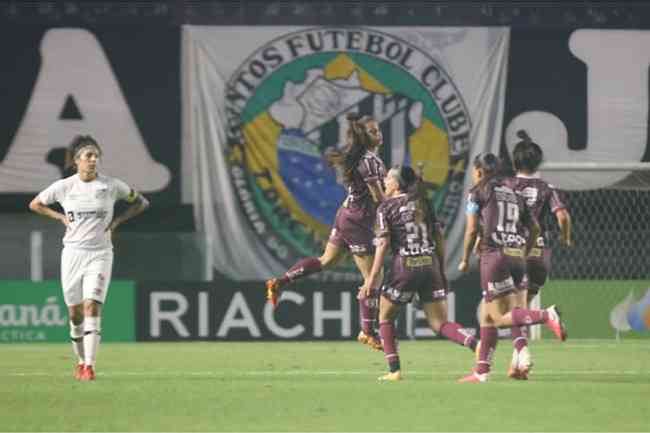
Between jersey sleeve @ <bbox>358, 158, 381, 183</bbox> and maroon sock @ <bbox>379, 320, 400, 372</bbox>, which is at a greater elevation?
jersey sleeve @ <bbox>358, 158, 381, 183</bbox>

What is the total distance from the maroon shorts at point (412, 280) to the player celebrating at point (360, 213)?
1630 mm

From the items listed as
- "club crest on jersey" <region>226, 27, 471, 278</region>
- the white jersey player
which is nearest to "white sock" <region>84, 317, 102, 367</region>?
the white jersey player

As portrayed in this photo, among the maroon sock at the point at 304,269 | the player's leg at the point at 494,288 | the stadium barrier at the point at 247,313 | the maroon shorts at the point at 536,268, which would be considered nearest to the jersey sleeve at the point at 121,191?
the maroon sock at the point at 304,269

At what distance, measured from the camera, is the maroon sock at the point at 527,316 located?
39.5 feet

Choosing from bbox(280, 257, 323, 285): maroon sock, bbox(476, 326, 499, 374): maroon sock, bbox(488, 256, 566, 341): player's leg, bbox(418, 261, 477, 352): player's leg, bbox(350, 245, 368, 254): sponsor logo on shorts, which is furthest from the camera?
bbox(280, 257, 323, 285): maroon sock

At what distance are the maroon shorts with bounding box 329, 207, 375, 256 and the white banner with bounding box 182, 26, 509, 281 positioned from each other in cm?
640

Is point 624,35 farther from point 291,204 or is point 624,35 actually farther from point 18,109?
point 18,109

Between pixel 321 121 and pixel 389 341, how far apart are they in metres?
9.01

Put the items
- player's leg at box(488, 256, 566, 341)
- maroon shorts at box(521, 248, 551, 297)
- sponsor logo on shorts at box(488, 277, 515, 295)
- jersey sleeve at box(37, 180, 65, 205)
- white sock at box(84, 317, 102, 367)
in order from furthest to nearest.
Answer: maroon shorts at box(521, 248, 551, 297) → jersey sleeve at box(37, 180, 65, 205) → white sock at box(84, 317, 102, 367) → sponsor logo on shorts at box(488, 277, 515, 295) → player's leg at box(488, 256, 566, 341)

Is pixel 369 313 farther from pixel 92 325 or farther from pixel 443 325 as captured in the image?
pixel 92 325

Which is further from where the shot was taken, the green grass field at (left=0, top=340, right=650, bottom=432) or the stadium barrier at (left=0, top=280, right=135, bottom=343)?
the stadium barrier at (left=0, top=280, right=135, bottom=343)

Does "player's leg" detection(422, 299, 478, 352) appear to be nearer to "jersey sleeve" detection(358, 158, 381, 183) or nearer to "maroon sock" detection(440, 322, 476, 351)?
"maroon sock" detection(440, 322, 476, 351)

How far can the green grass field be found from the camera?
9.60 m

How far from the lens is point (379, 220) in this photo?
40.3 feet
